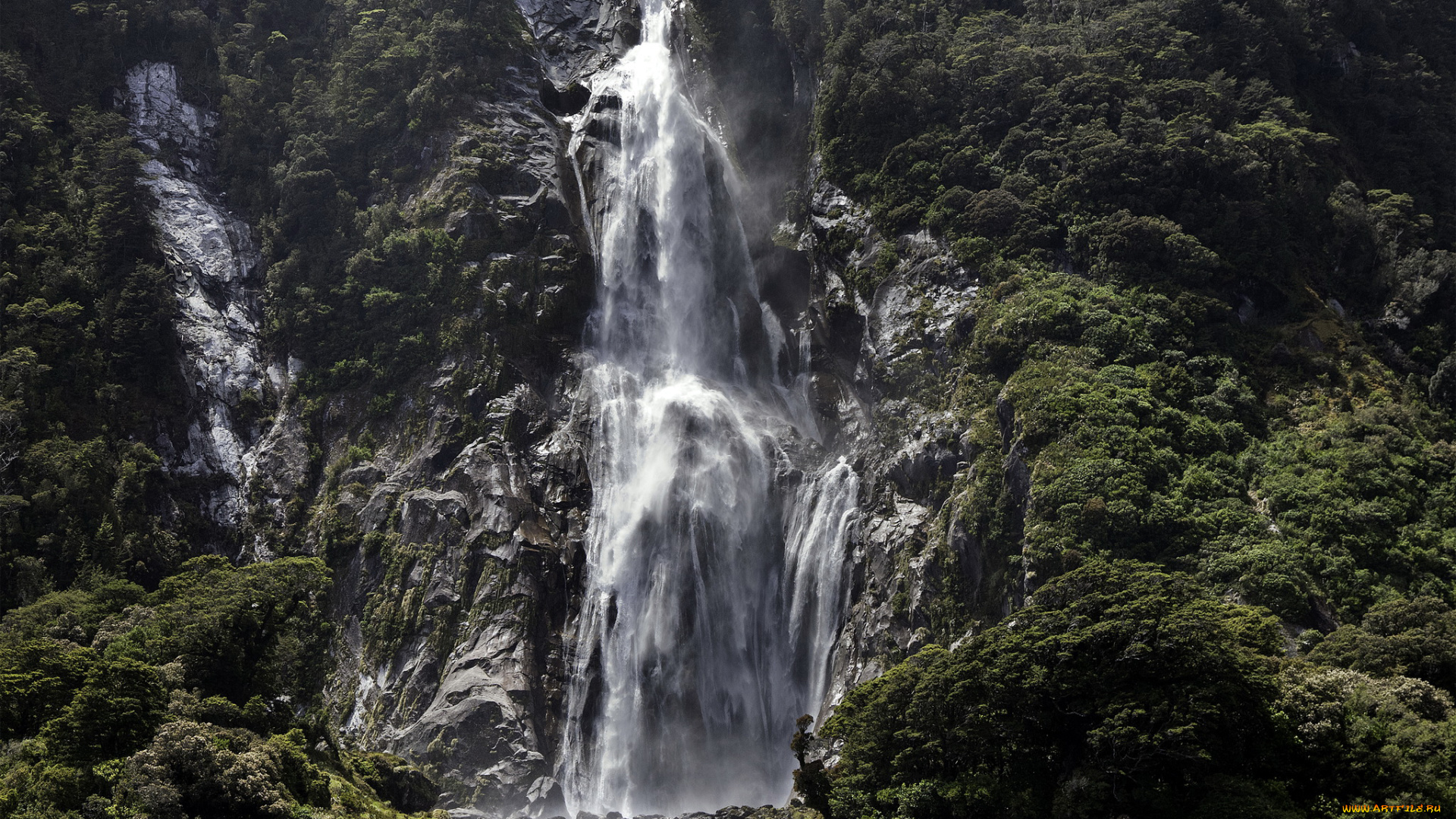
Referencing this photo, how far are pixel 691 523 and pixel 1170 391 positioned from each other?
22.5 m

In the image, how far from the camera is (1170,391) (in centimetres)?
4056

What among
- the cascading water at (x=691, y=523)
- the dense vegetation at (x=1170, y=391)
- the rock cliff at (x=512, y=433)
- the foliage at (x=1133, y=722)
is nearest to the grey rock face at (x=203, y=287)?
the rock cliff at (x=512, y=433)

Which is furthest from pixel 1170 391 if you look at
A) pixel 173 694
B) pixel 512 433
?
pixel 173 694

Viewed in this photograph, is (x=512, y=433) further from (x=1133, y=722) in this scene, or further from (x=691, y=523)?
(x=1133, y=722)

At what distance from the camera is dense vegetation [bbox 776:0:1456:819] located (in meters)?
27.4

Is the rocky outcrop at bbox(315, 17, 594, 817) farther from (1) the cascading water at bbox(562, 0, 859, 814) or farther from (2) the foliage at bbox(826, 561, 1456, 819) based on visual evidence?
(2) the foliage at bbox(826, 561, 1456, 819)

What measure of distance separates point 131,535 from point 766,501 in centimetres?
2981

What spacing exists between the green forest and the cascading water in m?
3.38

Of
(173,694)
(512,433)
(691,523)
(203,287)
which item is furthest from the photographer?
(203,287)

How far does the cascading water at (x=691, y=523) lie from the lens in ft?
148

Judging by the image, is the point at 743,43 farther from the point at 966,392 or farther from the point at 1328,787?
the point at 1328,787

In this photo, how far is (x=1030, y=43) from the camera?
185 feet

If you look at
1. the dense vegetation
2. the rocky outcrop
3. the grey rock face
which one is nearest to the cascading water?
the rocky outcrop

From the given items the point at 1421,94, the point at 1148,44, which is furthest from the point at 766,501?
the point at 1421,94
